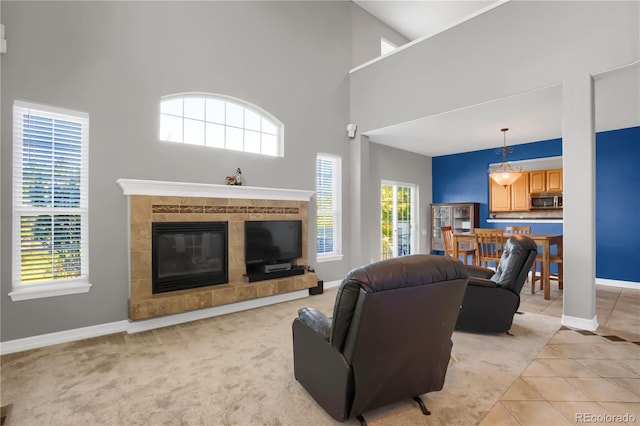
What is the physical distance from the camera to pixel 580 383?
2.39m

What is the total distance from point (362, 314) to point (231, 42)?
14.4 feet

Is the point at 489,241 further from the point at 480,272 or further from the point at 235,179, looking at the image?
the point at 235,179

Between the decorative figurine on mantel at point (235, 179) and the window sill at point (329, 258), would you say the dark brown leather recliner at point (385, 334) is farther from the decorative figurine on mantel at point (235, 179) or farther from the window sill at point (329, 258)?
the window sill at point (329, 258)

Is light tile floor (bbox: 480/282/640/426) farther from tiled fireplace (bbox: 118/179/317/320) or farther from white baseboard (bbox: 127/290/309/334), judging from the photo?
tiled fireplace (bbox: 118/179/317/320)

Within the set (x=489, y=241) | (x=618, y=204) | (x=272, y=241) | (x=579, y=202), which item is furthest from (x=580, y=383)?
(x=618, y=204)

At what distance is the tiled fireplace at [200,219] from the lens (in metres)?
3.58

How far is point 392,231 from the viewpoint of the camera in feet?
24.5

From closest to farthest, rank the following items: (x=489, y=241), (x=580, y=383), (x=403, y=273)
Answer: (x=403, y=273) < (x=580, y=383) < (x=489, y=241)

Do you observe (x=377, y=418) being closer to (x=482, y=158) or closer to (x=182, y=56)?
(x=182, y=56)

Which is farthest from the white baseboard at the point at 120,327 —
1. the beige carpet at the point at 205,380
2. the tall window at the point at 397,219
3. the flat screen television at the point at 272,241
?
the tall window at the point at 397,219

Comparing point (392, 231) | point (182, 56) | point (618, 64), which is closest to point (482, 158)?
point (392, 231)

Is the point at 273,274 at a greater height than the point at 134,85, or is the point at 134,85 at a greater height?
the point at 134,85

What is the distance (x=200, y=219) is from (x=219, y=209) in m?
0.29

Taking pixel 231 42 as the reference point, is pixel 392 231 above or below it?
below
